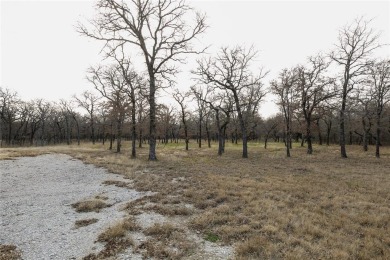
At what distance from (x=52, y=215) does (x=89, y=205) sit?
1.16m

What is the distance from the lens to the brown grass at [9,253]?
5.50m

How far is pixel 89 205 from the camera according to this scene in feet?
29.8

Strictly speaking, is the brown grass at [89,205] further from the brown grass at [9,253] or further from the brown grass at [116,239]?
the brown grass at [9,253]

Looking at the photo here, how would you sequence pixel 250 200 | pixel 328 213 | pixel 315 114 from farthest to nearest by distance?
pixel 315 114 < pixel 250 200 < pixel 328 213

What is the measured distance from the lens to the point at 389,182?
1416 cm

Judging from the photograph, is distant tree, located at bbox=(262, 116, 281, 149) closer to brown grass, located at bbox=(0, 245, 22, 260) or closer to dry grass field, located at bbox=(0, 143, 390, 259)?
dry grass field, located at bbox=(0, 143, 390, 259)

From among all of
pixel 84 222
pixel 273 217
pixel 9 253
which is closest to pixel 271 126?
pixel 273 217

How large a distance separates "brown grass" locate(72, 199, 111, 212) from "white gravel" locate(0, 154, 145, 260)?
0.22 meters

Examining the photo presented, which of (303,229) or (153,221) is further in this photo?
(153,221)

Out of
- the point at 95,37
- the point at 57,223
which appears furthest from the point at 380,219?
the point at 95,37

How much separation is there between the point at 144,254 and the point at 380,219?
707 cm

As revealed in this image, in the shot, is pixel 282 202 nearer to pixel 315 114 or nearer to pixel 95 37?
pixel 95 37

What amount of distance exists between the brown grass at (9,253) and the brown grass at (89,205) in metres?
2.82

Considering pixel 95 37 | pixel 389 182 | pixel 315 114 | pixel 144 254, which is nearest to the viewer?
pixel 144 254
